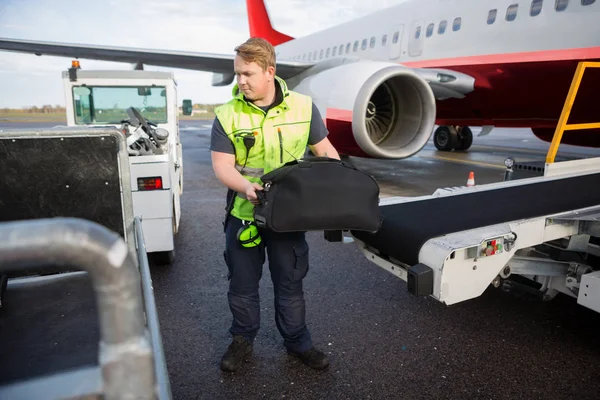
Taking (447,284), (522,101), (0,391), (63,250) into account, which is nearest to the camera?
(63,250)

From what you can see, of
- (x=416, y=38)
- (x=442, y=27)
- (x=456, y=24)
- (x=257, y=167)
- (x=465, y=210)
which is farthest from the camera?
(x=416, y=38)

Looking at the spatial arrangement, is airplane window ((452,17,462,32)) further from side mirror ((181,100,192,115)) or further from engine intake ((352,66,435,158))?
side mirror ((181,100,192,115))

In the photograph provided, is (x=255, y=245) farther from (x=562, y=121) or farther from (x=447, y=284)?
(x=562, y=121)

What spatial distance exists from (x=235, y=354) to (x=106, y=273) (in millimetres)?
2174

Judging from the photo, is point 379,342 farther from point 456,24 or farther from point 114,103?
point 456,24

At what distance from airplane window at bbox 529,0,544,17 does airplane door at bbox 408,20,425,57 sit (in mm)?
2333

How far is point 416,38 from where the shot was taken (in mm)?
9180

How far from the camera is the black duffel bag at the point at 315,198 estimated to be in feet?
6.99

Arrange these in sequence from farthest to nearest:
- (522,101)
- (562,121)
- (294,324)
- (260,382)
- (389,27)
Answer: (389,27) < (522,101) < (562,121) < (294,324) < (260,382)

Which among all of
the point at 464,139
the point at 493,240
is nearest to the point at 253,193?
the point at 493,240

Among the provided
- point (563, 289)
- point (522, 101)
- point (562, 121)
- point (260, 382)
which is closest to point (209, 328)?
point (260, 382)

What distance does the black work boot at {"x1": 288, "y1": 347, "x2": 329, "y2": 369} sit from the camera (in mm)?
2598

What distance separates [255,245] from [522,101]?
283 inches

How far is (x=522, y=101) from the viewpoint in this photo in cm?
805
